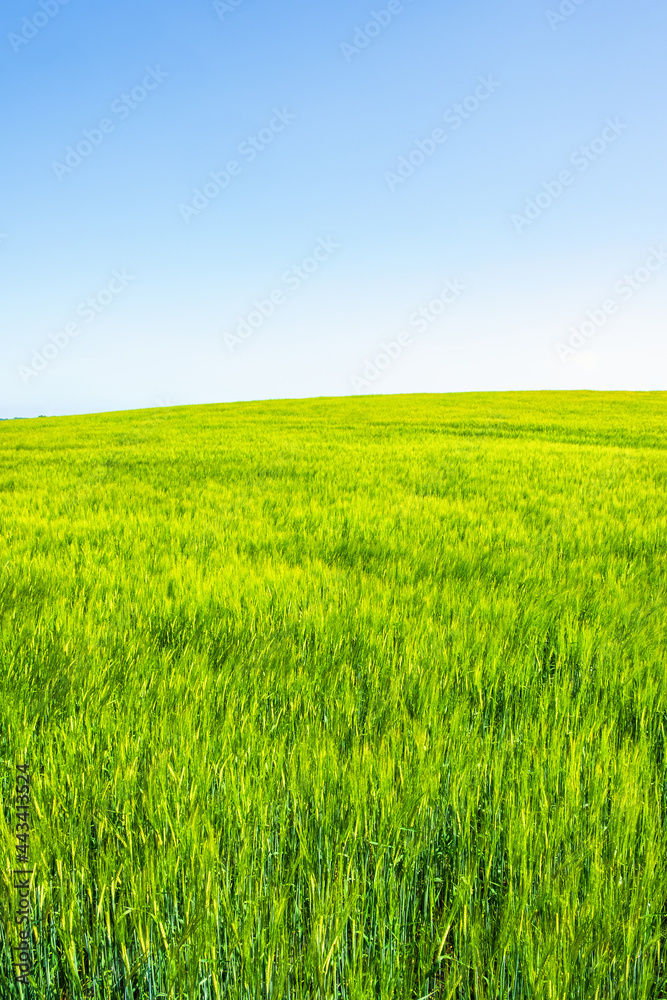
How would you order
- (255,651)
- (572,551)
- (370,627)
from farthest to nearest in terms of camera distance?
1. (572,551)
2. (370,627)
3. (255,651)

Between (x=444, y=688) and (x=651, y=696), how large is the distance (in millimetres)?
733

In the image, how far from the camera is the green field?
3.20 feet

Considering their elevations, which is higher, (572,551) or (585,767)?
(572,551)

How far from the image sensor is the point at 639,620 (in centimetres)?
249

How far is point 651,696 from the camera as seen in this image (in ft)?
5.94

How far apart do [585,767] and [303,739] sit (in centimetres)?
82

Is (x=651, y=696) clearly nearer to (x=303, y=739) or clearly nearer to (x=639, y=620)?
(x=639, y=620)

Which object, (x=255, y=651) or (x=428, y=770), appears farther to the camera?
(x=255, y=651)

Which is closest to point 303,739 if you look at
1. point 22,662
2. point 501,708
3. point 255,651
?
point 255,651

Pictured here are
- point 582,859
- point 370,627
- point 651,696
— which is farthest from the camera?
point 370,627

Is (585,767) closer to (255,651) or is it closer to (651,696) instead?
(651,696)

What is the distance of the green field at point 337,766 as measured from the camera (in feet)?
3.20

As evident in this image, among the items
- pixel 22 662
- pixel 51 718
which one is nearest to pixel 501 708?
pixel 51 718

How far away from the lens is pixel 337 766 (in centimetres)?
137
